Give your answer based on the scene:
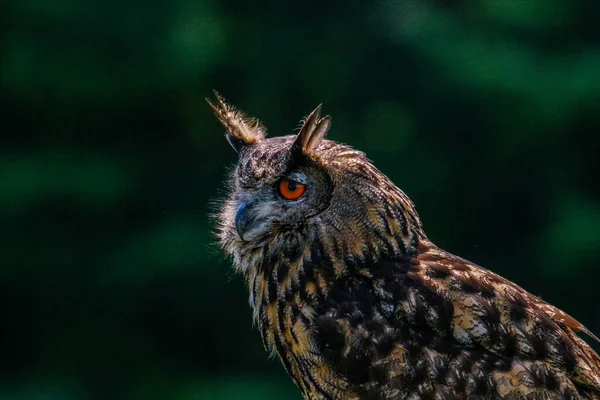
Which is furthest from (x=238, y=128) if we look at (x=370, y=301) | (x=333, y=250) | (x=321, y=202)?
(x=370, y=301)

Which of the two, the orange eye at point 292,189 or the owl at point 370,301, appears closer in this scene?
the owl at point 370,301

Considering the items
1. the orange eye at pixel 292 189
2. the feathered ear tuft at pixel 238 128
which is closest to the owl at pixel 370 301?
the orange eye at pixel 292 189

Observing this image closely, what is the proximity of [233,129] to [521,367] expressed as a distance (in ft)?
3.90

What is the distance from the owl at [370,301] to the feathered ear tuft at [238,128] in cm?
14

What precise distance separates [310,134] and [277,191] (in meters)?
0.20

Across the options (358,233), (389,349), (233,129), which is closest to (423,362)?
(389,349)

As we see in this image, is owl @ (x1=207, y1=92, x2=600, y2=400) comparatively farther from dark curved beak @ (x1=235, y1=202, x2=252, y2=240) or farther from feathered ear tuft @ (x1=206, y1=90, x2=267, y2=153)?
feathered ear tuft @ (x1=206, y1=90, x2=267, y2=153)

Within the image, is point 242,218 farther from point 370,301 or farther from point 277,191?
point 370,301

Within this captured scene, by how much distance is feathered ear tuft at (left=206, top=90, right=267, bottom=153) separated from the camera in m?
2.74

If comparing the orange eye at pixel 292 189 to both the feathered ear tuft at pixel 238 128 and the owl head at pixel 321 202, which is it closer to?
the owl head at pixel 321 202

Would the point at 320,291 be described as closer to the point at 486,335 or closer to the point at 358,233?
the point at 358,233

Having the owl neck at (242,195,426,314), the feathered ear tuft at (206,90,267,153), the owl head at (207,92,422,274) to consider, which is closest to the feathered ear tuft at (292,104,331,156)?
the owl head at (207,92,422,274)

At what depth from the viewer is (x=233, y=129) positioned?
2.77 m

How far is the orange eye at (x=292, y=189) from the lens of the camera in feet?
7.91
